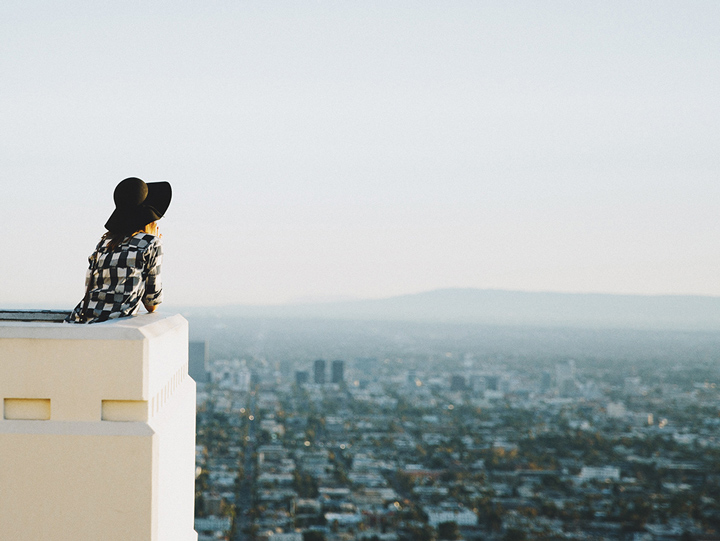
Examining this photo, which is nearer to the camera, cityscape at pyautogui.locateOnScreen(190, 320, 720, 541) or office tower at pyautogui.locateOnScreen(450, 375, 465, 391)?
cityscape at pyautogui.locateOnScreen(190, 320, 720, 541)

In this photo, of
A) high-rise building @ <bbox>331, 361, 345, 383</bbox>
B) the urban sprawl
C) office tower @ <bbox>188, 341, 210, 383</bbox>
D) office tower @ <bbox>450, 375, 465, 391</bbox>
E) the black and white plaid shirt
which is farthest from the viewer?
high-rise building @ <bbox>331, 361, 345, 383</bbox>

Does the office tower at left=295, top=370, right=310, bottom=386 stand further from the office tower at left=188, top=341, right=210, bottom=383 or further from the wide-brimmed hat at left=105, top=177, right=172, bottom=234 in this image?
the wide-brimmed hat at left=105, top=177, right=172, bottom=234

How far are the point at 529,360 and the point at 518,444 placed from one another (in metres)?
16.6

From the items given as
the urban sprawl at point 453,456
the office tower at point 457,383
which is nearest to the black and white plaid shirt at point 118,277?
the urban sprawl at point 453,456

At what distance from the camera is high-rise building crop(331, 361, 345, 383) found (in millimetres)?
A: 26969

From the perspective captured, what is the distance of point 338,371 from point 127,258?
26.2m

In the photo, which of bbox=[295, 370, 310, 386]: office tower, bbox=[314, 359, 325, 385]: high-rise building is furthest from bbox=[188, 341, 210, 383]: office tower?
bbox=[314, 359, 325, 385]: high-rise building

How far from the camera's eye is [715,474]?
14.9 m

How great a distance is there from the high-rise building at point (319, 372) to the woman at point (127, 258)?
82.3 ft

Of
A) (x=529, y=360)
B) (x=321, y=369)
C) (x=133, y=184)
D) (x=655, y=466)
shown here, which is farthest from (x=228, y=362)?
(x=133, y=184)

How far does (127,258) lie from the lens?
5.23ft

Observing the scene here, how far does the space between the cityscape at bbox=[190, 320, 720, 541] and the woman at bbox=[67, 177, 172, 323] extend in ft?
32.1

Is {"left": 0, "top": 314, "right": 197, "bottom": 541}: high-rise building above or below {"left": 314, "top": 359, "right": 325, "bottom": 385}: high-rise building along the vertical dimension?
above

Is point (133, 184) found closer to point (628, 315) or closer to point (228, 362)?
point (228, 362)
